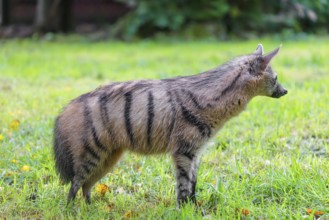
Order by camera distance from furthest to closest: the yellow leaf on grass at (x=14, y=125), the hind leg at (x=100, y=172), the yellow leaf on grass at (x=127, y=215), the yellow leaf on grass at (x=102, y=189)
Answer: the yellow leaf on grass at (x=14, y=125) < the yellow leaf on grass at (x=102, y=189) < the hind leg at (x=100, y=172) < the yellow leaf on grass at (x=127, y=215)

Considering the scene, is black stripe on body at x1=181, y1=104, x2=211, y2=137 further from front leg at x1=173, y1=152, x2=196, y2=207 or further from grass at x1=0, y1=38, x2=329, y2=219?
grass at x1=0, y1=38, x2=329, y2=219

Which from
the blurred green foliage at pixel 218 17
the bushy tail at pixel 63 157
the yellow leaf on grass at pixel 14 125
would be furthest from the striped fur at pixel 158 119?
the blurred green foliage at pixel 218 17

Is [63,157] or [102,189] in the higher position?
[63,157]

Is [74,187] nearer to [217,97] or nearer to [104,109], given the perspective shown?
[104,109]

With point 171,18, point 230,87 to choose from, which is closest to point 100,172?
point 230,87

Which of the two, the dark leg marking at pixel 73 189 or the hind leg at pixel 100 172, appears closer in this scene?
the dark leg marking at pixel 73 189

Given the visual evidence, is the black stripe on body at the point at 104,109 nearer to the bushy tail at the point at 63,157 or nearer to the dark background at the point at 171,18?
the bushy tail at the point at 63,157

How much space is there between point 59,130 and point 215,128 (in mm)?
1220

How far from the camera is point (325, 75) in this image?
9.72m

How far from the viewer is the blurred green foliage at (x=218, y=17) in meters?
17.1

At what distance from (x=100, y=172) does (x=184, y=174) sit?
74 cm

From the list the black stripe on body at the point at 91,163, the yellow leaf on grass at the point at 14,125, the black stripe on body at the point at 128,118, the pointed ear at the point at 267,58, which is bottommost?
the yellow leaf on grass at the point at 14,125

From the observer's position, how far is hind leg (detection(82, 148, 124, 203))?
4617mm

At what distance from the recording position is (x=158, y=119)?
443 centimetres
